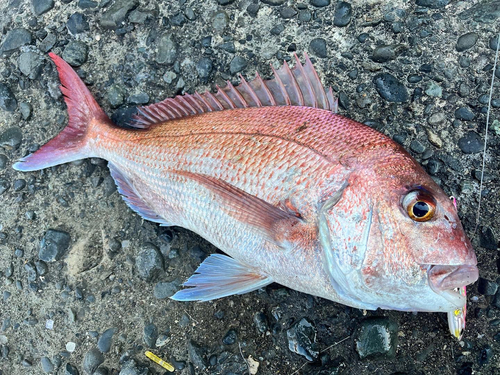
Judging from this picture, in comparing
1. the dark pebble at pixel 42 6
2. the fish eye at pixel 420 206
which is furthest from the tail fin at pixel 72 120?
the fish eye at pixel 420 206

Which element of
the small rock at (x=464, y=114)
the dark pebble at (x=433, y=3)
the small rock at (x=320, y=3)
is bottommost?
the small rock at (x=464, y=114)

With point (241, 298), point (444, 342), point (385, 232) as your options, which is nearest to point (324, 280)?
point (385, 232)

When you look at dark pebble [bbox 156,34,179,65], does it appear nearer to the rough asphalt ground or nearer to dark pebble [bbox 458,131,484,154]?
the rough asphalt ground

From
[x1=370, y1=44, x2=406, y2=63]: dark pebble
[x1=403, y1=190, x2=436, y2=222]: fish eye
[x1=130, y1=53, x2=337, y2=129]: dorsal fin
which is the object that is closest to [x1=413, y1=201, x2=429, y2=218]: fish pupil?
[x1=403, y1=190, x2=436, y2=222]: fish eye

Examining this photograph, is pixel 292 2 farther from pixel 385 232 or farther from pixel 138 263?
pixel 138 263

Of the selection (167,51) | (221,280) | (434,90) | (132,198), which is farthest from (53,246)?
(434,90)

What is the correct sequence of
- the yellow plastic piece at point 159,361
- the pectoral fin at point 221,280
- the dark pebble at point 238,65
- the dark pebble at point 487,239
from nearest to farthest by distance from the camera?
the pectoral fin at point 221,280 < the dark pebble at point 487,239 < the yellow plastic piece at point 159,361 < the dark pebble at point 238,65

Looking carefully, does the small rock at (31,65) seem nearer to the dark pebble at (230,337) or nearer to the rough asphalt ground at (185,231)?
the rough asphalt ground at (185,231)
